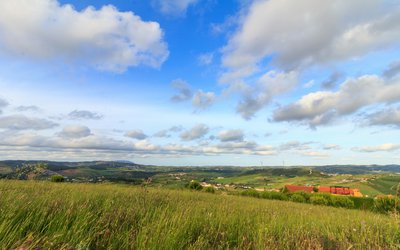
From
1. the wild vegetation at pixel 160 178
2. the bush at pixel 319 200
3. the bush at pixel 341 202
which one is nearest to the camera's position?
the wild vegetation at pixel 160 178

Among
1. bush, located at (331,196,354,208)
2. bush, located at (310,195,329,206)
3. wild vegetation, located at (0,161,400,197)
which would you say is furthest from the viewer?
bush, located at (310,195,329,206)

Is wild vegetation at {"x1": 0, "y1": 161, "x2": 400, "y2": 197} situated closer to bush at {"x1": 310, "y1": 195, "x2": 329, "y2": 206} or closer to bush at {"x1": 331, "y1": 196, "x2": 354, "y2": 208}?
bush at {"x1": 331, "y1": 196, "x2": 354, "y2": 208}

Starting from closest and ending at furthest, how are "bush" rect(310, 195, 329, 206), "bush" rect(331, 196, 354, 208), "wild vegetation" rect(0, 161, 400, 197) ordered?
"wild vegetation" rect(0, 161, 400, 197), "bush" rect(331, 196, 354, 208), "bush" rect(310, 195, 329, 206)

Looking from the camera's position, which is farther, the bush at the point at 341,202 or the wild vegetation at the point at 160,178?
the bush at the point at 341,202

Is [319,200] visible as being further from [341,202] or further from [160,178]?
[160,178]

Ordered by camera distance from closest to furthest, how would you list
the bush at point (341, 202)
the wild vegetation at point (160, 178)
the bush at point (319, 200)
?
the wild vegetation at point (160, 178) → the bush at point (341, 202) → the bush at point (319, 200)

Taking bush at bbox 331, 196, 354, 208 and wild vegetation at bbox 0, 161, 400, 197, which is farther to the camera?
bush at bbox 331, 196, 354, 208

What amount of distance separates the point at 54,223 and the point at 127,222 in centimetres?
127

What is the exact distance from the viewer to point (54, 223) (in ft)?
13.0

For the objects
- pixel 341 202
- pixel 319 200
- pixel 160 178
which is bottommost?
pixel 341 202

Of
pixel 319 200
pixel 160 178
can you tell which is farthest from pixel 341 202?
pixel 160 178

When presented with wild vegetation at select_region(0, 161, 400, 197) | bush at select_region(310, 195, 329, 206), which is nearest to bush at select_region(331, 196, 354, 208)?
bush at select_region(310, 195, 329, 206)

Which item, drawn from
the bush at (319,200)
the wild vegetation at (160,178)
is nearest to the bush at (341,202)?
the bush at (319,200)

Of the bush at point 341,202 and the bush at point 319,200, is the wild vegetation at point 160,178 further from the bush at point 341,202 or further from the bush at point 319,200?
the bush at point 319,200
